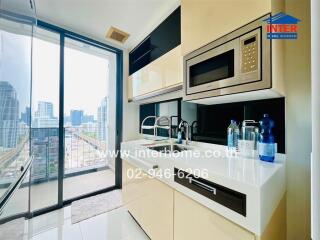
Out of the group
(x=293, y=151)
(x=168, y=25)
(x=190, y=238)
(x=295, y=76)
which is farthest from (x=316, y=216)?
(x=168, y=25)

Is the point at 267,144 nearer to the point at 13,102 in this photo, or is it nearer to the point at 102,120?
the point at 13,102

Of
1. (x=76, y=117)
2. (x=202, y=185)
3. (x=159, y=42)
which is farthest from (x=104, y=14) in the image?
(x=202, y=185)

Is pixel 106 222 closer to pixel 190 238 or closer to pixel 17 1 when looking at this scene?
pixel 190 238

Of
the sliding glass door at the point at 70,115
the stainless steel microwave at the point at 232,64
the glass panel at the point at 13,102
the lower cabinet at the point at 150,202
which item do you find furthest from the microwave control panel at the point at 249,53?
the sliding glass door at the point at 70,115

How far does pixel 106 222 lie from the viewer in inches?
67.9

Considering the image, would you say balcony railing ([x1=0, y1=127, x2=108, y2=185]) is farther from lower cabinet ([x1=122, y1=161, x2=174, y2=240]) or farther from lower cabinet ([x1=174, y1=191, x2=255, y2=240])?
lower cabinet ([x1=174, y1=191, x2=255, y2=240])

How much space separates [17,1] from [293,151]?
227 centimetres

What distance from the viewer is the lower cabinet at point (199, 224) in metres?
0.71

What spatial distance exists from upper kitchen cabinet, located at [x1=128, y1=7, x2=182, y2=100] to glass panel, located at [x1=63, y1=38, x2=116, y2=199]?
704mm

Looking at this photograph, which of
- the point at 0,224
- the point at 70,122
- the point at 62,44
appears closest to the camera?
the point at 0,224

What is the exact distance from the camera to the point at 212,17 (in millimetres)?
1077

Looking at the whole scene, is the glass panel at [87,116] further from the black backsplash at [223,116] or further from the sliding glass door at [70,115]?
the black backsplash at [223,116]

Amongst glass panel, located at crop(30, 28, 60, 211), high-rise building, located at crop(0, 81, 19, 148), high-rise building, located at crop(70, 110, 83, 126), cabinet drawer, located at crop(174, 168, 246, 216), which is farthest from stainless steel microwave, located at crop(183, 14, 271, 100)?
high-rise building, located at crop(70, 110, 83, 126)

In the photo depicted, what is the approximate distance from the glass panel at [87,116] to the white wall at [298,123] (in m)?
2.46
